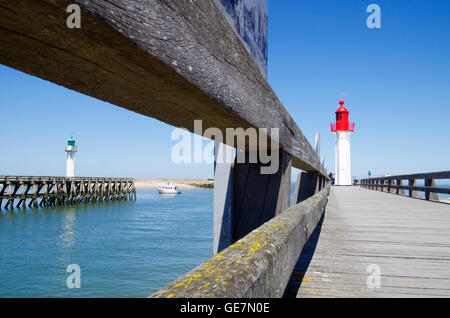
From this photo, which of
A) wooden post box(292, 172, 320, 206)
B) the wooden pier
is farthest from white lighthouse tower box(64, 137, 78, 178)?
wooden post box(292, 172, 320, 206)

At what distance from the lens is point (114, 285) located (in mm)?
12039

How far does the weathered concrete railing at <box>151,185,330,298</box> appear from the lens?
0.64m

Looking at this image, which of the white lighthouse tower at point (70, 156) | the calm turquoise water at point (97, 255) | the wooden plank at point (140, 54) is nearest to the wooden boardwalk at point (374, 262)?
the wooden plank at point (140, 54)

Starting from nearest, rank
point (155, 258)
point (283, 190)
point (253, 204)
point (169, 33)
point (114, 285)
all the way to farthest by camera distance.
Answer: point (169, 33) → point (283, 190) → point (253, 204) → point (114, 285) → point (155, 258)

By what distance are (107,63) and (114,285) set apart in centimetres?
1287

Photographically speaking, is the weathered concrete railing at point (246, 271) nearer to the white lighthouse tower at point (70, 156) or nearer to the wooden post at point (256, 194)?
the wooden post at point (256, 194)

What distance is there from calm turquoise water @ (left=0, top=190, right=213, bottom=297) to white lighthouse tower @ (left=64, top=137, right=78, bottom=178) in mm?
24146

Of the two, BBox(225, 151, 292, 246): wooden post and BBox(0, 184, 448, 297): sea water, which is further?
BBox(0, 184, 448, 297): sea water

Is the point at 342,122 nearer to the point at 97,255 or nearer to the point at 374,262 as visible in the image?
the point at 97,255

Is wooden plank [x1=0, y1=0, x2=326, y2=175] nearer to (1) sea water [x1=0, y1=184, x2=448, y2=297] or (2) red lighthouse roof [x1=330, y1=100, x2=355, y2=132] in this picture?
(1) sea water [x1=0, y1=184, x2=448, y2=297]

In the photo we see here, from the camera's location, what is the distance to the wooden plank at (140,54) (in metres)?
0.68

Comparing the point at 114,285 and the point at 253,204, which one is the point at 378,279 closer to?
the point at 253,204

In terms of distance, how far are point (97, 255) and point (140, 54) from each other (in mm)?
18642
